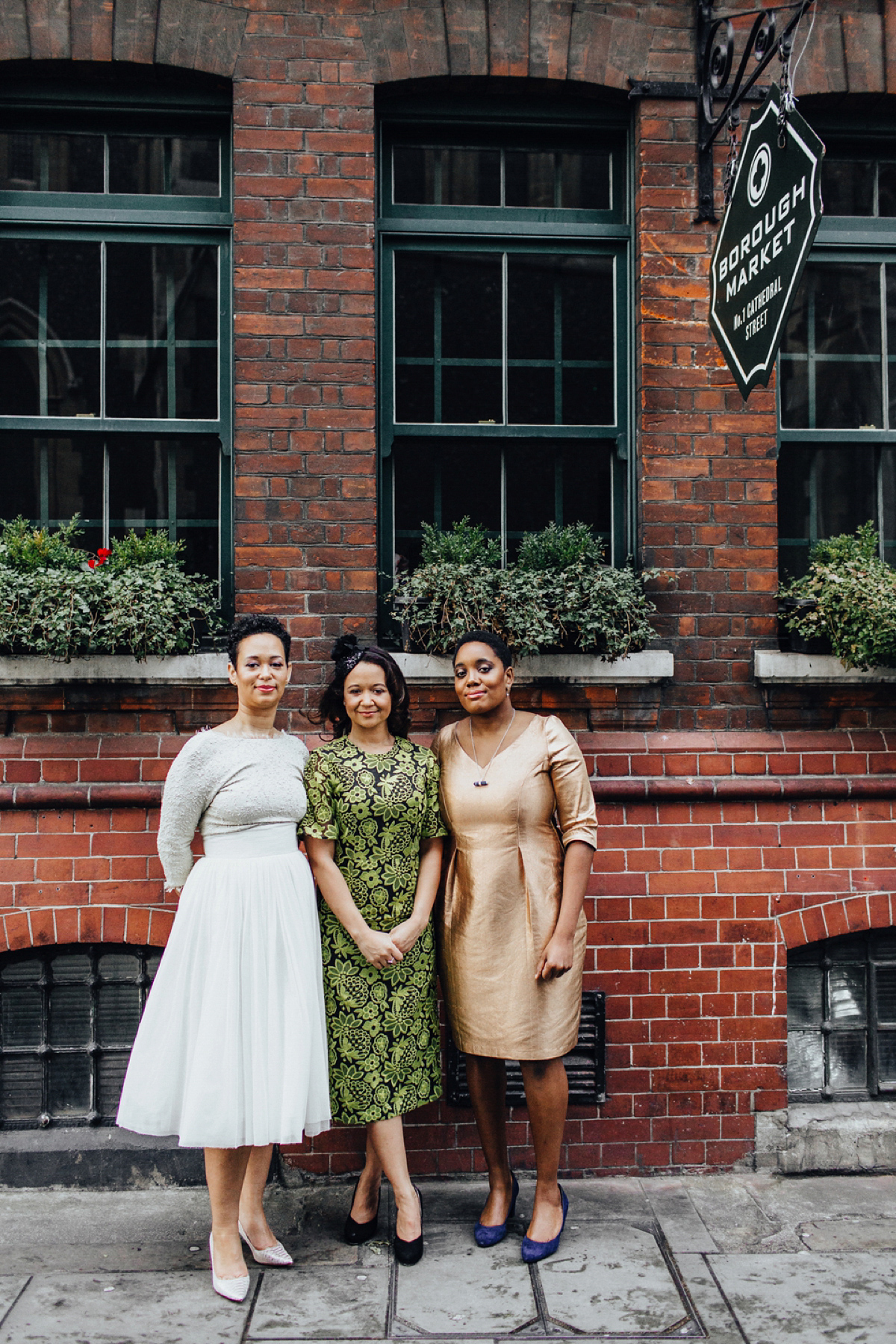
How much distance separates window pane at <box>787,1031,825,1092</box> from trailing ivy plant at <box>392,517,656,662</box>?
1.87 meters

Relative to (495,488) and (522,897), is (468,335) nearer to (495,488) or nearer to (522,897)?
(495,488)

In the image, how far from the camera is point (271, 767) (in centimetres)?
345

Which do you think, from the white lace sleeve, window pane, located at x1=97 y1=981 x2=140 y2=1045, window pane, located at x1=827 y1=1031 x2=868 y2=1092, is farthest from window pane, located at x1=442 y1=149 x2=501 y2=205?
window pane, located at x1=827 y1=1031 x2=868 y2=1092

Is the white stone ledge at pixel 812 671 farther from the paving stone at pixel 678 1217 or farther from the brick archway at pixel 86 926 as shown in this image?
the brick archway at pixel 86 926

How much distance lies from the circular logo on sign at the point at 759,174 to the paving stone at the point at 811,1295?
12.1 ft

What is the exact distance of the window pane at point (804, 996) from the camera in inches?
177

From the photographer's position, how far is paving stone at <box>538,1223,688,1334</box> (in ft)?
10.6

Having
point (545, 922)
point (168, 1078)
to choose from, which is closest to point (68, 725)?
point (168, 1078)

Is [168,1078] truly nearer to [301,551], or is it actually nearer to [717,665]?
[301,551]

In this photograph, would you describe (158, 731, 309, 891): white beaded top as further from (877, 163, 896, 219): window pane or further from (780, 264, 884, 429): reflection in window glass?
(877, 163, 896, 219): window pane

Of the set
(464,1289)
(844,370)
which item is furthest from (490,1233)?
(844,370)

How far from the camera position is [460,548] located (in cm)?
430

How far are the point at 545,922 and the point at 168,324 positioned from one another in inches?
119

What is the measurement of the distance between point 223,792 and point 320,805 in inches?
12.8
